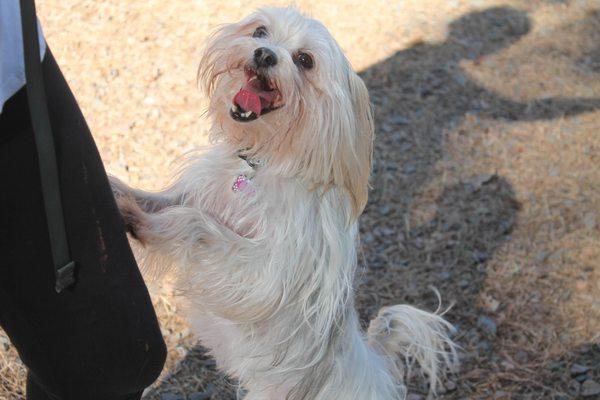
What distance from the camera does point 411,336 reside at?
2701 mm

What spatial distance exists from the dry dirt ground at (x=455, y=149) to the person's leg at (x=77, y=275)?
133 cm

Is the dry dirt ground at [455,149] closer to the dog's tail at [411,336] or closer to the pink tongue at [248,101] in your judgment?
the dog's tail at [411,336]

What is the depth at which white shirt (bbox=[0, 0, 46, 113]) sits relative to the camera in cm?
144

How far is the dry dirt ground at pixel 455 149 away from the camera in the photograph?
3.35 metres

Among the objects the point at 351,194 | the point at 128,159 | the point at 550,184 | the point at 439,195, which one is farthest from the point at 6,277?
the point at 550,184

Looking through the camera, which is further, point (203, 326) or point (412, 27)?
point (412, 27)

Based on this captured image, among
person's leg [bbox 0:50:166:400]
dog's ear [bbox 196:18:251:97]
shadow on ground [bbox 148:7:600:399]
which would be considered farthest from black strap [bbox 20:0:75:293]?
shadow on ground [bbox 148:7:600:399]

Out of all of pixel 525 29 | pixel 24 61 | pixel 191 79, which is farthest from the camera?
pixel 525 29

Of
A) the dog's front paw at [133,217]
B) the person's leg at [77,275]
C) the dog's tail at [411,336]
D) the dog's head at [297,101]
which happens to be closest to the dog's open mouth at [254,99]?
the dog's head at [297,101]

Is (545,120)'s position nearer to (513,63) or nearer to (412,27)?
(513,63)

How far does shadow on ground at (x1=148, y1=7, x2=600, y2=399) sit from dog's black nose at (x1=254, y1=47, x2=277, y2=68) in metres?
1.59

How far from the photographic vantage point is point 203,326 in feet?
9.17

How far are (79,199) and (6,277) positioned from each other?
0.23m

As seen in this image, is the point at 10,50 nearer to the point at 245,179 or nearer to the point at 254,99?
the point at 254,99
